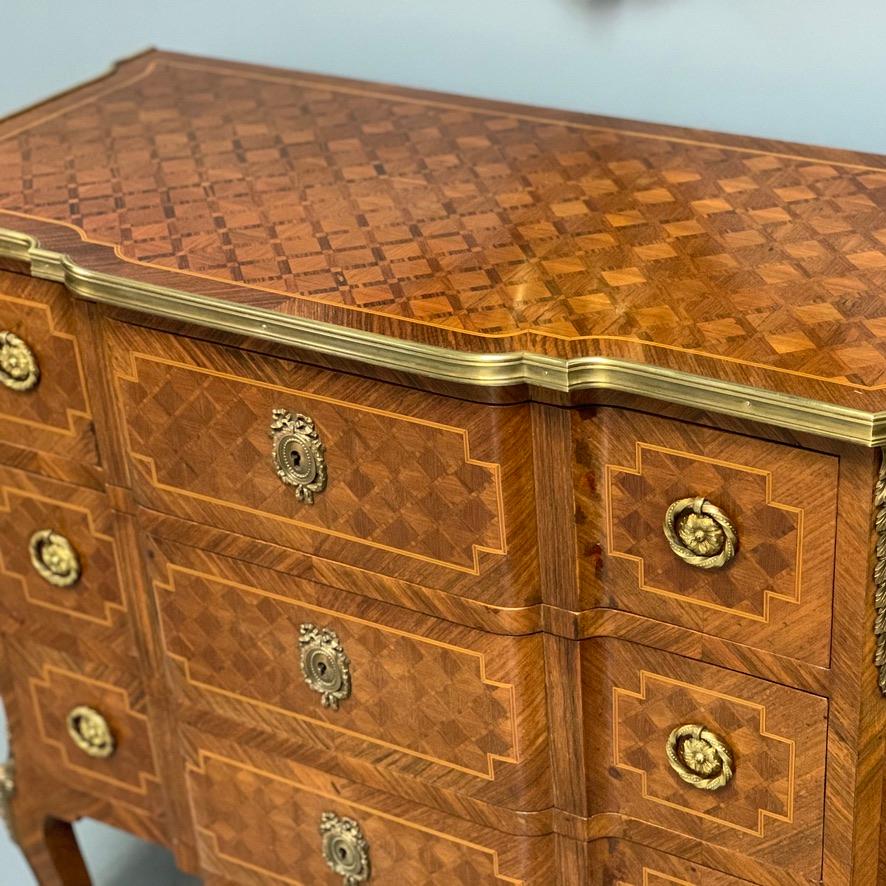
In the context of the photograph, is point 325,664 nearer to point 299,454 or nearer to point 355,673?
point 355,673

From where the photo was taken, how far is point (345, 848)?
1.82 metres

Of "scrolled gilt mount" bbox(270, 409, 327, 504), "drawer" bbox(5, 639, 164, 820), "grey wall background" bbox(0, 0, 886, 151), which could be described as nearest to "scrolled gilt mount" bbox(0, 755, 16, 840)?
→ "drawer" bbox(5, 639, 164, 820)

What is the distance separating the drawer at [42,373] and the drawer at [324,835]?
1.17ft

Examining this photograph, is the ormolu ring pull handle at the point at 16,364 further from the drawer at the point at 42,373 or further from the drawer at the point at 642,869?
the drawer at the point at 642,869

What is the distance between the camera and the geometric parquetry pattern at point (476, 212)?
4.89 ft

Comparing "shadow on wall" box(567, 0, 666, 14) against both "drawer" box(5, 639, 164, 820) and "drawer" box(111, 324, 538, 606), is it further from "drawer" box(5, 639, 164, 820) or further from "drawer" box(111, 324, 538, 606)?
"drawer" box(5, 639, 164, 820)

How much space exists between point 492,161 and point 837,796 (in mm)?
733

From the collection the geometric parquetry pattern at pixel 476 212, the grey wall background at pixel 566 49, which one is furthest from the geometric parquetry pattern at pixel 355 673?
the grey wall background at pixel 566 49

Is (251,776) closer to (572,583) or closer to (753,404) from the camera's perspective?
(572,583)

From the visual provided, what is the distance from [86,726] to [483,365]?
84 centimetres

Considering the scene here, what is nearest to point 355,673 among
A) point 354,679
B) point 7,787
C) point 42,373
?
point 354,679

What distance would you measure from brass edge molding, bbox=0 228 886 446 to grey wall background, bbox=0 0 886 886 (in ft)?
2.03

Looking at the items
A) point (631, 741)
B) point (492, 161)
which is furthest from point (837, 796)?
point (492, 161)

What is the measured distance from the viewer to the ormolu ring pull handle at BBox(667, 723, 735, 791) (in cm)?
155
